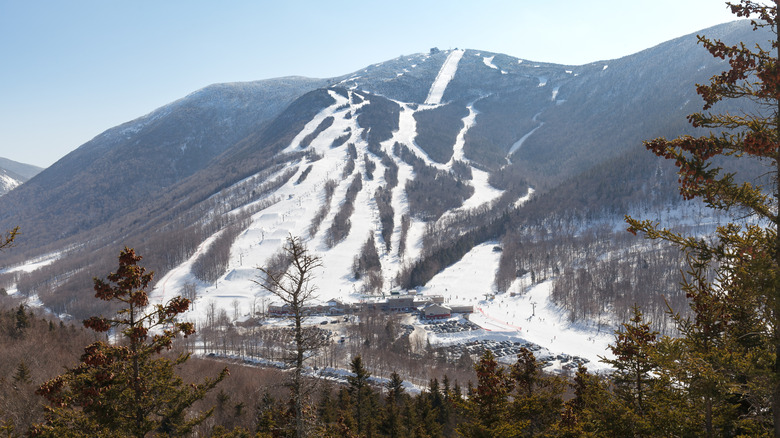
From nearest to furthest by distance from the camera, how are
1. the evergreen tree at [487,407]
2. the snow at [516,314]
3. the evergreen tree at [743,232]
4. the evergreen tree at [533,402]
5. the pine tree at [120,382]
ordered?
the evergreen tree at [743,232] < the pine tree at [120,382] < the evergreen tree at [487,407] < the evergreen tree at [533,402] < the snow at [516,314]

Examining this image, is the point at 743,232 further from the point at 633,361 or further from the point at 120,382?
the point at 120,382

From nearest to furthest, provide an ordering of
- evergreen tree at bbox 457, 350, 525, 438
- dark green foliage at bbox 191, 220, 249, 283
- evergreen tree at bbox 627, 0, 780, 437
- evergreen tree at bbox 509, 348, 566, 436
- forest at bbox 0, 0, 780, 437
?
evergreen tree at bbox 627, 0, 780, 437 < forest at bbox 0, 0, 780, 437 < evergreen tree at bbox 457, 350, 525, 438 < evergreen tree at bbox 509, 348, 566, 436 < dark green foliage at bbox 191, 220, 249, 283

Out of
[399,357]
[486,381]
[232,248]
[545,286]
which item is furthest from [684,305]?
[232,248]

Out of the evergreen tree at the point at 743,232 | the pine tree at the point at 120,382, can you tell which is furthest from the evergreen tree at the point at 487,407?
the pine tree at the point at 120,382

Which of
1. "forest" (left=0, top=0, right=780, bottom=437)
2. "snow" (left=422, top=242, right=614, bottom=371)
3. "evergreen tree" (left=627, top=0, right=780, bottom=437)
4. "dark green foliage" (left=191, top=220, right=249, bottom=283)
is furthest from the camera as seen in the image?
"dark green foliage" (left=191, top=220, right=249, bottom=283)

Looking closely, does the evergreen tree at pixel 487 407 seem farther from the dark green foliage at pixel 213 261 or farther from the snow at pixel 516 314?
the dark green foliage at pixel 213 261

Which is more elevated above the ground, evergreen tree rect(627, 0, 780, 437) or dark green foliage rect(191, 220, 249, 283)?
evergreen tree rect(627, 0, 780, 437)

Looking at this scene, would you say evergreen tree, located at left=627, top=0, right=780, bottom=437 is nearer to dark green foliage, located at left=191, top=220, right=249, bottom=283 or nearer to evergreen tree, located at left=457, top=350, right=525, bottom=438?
evergreen tree, located at left=457, top=350, right=525, bottom=438

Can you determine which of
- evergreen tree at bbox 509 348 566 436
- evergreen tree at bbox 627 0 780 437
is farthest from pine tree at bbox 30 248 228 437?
evergreen tree at bbox 627 0 780 437
